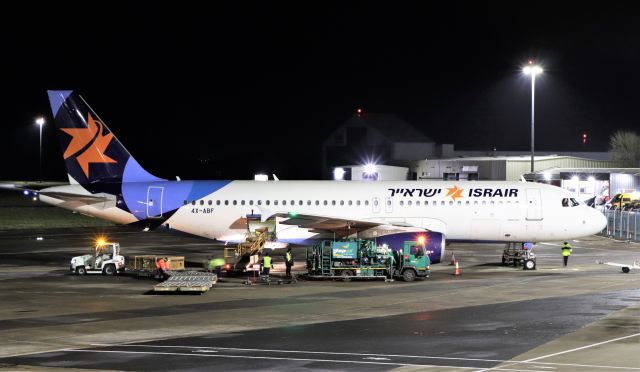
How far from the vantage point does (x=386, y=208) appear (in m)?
44.6

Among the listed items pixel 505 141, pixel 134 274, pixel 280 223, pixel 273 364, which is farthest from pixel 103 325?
pixel 505 141

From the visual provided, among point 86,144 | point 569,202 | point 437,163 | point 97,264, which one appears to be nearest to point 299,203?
point 97,264

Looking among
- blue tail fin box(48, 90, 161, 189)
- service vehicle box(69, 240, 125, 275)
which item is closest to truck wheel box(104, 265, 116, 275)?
service vehicle box(69, 240, 125, 275)

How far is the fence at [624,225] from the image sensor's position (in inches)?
2413

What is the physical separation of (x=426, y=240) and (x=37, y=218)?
5015 centimetres

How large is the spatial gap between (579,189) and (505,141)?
44.0m

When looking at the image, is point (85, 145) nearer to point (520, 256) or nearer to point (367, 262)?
point (367, 262)

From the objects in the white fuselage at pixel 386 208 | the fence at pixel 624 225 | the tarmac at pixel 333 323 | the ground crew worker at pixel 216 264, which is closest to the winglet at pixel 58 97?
the white fuselage at pixel 386 208

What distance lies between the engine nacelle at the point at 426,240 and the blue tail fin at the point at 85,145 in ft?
45.3

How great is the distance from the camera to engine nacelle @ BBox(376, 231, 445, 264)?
134 ft

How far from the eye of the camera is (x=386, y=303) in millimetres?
30844

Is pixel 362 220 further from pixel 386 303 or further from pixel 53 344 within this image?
pixel 53 344

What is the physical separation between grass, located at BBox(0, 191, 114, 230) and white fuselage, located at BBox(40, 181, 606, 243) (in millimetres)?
31873

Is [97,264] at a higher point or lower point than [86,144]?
lower
